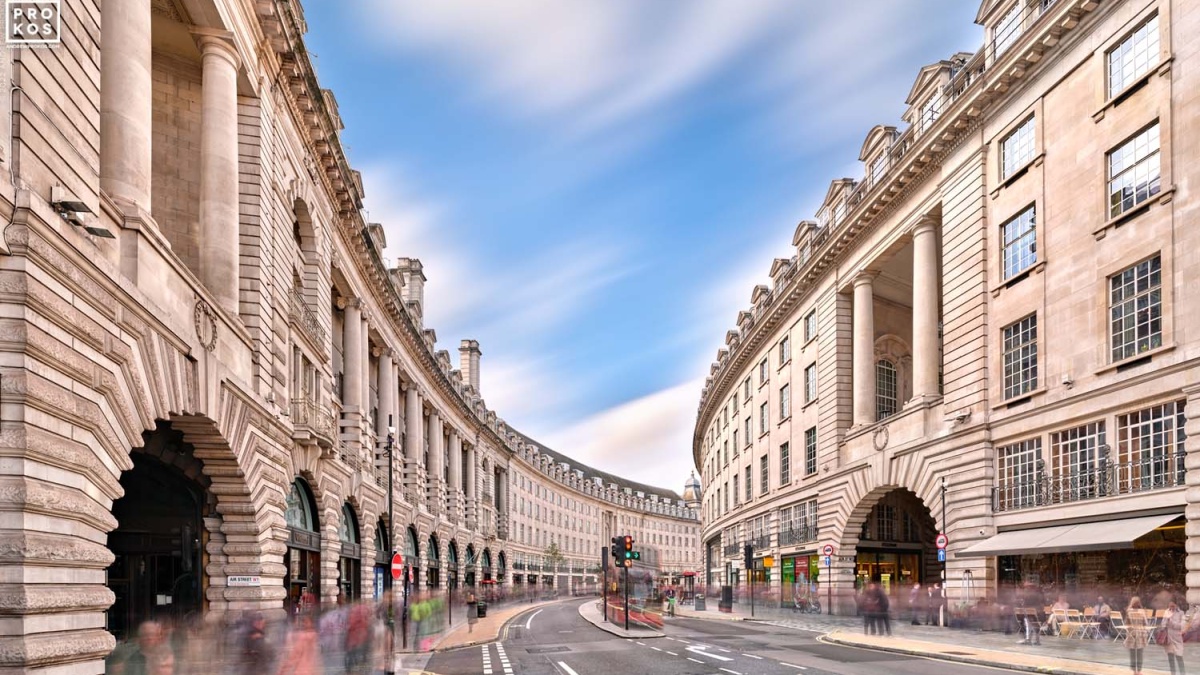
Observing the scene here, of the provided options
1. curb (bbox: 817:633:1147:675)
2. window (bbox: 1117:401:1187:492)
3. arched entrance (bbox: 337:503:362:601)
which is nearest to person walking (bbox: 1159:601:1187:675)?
curb (bbox: 817:633:1147:675)

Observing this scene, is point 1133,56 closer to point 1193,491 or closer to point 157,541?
point 1193,491

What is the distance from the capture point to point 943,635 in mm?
30000

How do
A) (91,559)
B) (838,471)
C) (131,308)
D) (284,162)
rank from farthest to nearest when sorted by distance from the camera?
(838,471) < (284,162) < (131,308) < (91,559)

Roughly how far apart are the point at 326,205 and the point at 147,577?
1602 cm

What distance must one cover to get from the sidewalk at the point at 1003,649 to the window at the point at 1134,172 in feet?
36.7

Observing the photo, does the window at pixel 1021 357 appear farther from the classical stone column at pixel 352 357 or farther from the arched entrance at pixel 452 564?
the arched entrance at pixel 452 564

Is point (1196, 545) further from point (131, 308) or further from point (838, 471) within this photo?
point (838, 471)

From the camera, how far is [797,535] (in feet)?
179

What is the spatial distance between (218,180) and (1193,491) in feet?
73.7

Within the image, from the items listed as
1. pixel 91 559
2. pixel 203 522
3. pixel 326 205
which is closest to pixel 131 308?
pixel 91 559

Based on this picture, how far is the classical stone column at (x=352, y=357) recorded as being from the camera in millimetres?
41062

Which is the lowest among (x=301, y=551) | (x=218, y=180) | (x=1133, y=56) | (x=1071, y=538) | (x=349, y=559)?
(x=349, y=559)

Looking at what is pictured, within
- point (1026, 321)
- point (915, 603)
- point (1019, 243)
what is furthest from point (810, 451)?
point (1019, 243)

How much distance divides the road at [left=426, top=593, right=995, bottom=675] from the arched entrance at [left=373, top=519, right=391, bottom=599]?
12.8m
